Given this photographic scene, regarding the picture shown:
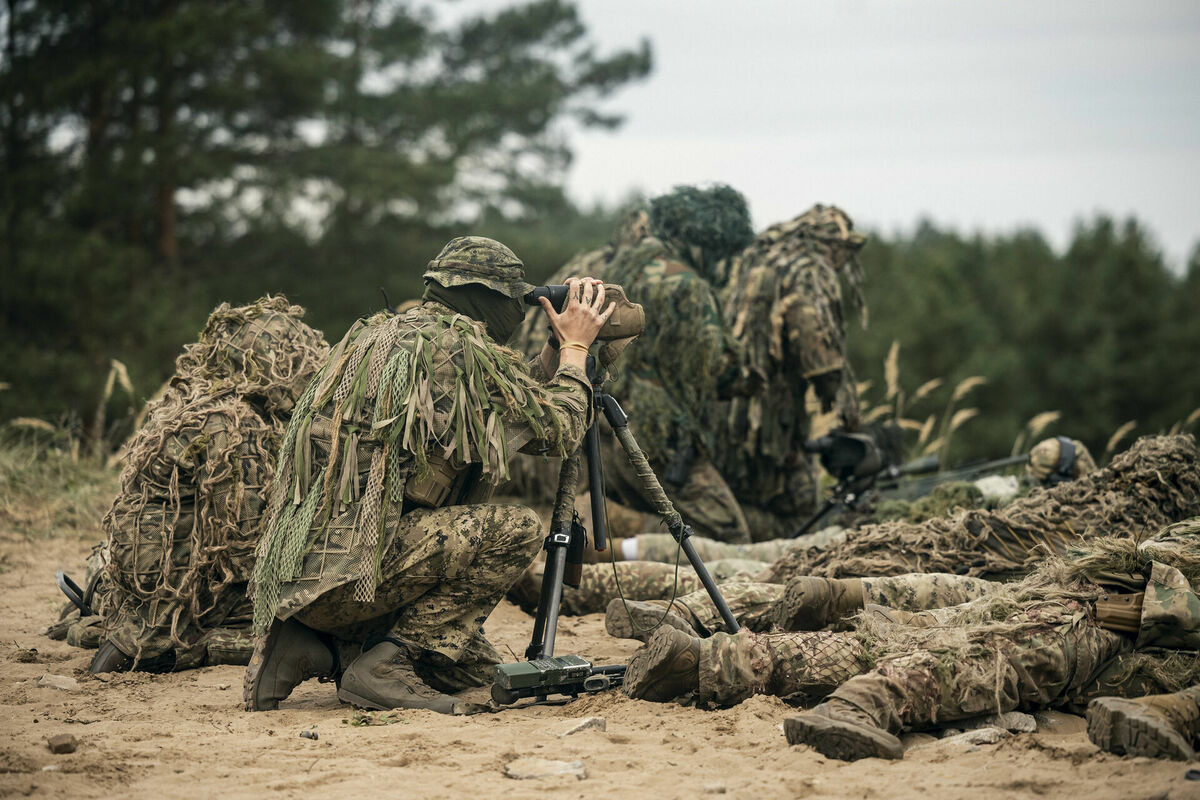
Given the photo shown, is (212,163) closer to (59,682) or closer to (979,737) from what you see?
(59,682)

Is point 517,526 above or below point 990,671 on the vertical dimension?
above

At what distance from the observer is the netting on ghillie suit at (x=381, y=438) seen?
11.3 ft

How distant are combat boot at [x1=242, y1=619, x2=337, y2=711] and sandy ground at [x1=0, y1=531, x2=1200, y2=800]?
3.4 inches

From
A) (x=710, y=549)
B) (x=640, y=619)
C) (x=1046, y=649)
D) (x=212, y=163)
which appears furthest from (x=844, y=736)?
(x=212, y=163)

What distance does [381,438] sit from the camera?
Result: 3.46 meters

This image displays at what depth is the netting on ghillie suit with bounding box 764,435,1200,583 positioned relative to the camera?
4.29m

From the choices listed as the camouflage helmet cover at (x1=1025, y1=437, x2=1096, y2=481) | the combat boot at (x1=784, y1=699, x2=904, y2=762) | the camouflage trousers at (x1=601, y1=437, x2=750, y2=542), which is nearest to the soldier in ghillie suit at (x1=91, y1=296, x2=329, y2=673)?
the camouflage trousers at (x1=601, y1=437, x2=750, y2=542)

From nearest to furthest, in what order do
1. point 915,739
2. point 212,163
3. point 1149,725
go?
point 1149,725 < point 915,739 < point 212,163

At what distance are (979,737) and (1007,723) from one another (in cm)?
22

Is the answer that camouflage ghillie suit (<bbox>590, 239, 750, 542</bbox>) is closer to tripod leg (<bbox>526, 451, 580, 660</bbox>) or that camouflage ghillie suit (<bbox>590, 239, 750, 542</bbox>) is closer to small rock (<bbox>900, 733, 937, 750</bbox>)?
tripod leg (<bbox>526, 451, 580, 660</bbox>)

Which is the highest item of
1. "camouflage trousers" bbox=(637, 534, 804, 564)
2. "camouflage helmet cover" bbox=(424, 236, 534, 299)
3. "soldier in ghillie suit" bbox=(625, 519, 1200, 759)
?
"camouflage helmet cover" bbox=(424, 236, 534, 299)

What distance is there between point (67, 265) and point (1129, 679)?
10.5 meters

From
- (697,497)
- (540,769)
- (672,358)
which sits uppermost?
(672,358)

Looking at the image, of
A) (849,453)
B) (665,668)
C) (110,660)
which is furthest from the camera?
(849,453)
